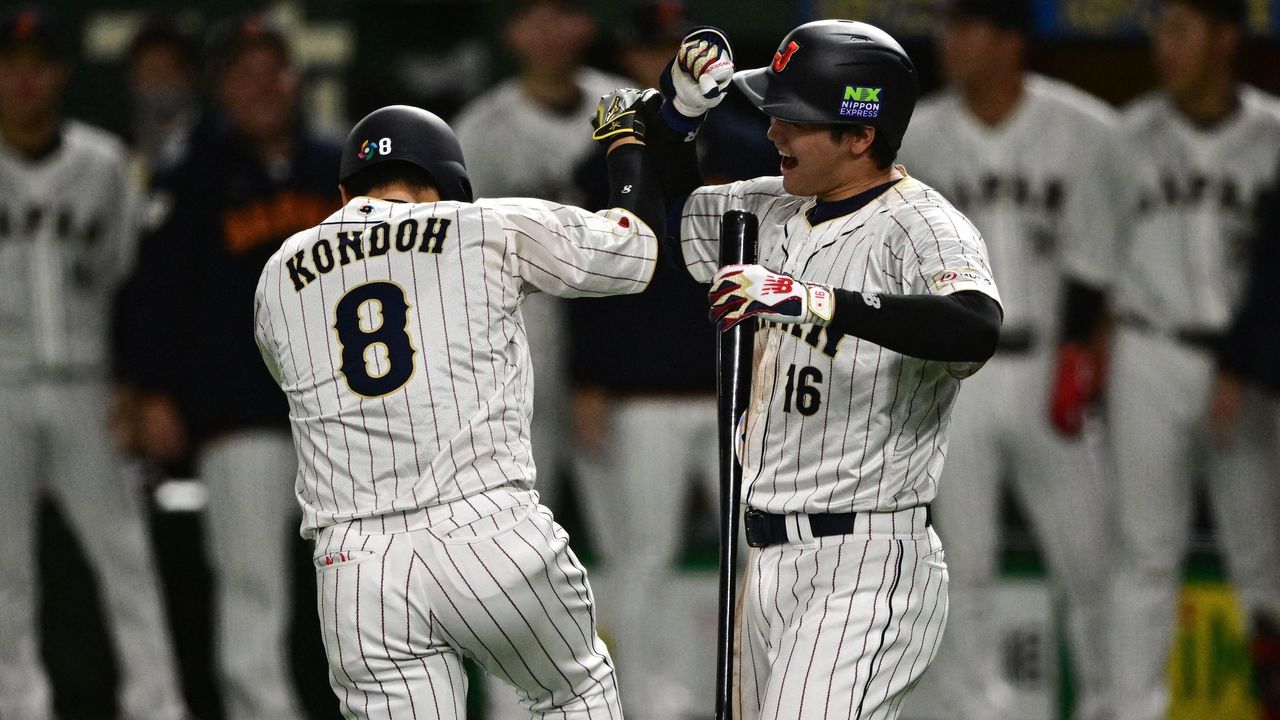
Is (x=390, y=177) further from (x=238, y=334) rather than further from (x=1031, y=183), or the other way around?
(x=1031, y=183)

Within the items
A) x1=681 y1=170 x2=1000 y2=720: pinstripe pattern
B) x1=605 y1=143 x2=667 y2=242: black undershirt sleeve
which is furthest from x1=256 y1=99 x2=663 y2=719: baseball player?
x1=681 y1=170 x2=1000 y2=720: pinstripe pattern

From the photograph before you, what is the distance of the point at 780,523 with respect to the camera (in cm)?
369

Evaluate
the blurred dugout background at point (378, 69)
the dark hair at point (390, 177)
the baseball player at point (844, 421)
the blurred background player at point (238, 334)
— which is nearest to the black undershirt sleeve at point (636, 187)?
the baseball player at point (844, 421)

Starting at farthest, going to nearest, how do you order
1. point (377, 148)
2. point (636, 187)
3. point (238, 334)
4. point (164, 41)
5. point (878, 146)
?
point (164, 41)
point (238, 334)
point (636, 187)
point (377, 148)
point (878, 146)

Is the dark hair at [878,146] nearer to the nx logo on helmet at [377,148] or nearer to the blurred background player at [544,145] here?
the nx logo on helmet at [377,148]

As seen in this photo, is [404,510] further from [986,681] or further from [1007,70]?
[1007,70]

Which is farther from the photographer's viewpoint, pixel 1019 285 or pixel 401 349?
pixel 1019 285

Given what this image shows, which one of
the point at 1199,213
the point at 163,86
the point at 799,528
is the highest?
the point at 163,86

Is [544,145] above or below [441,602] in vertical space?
above

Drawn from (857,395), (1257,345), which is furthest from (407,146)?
(1257,345)

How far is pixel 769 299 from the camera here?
3254 mm

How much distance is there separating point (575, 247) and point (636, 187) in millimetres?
210

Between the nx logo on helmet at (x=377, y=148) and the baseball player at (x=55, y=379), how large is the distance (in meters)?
2.93

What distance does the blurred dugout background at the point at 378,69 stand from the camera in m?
6.89
